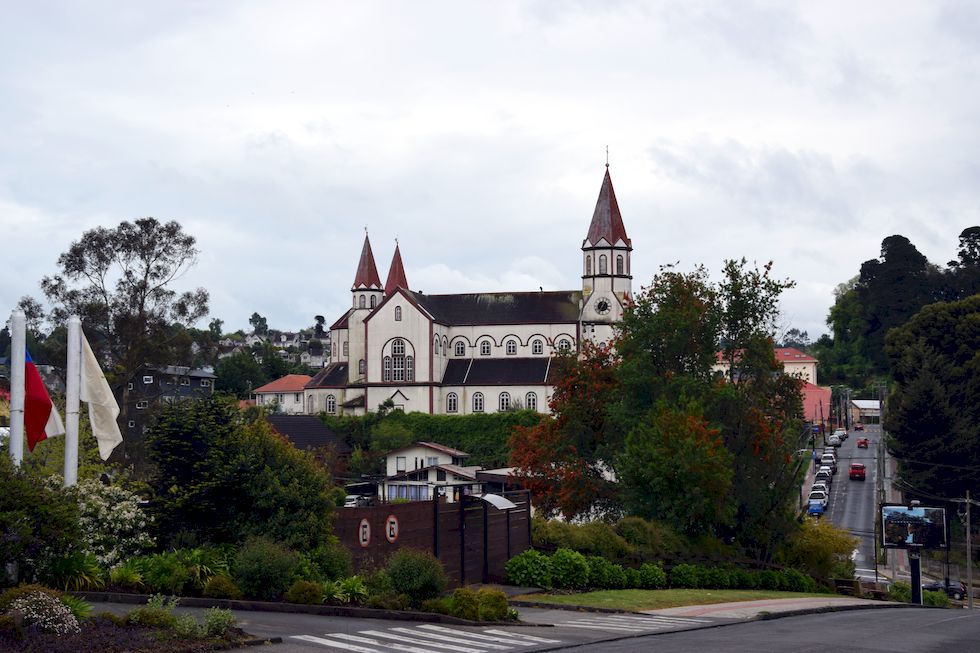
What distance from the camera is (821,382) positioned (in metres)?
139

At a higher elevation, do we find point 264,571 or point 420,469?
point 420,469

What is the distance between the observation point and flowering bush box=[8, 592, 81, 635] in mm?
14539

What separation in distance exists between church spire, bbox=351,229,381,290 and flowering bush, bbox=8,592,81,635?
8585 centimetres

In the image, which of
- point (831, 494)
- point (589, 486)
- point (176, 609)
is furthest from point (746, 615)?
point (831, 494)

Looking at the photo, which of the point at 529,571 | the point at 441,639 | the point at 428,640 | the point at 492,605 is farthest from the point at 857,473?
the point at 428,640

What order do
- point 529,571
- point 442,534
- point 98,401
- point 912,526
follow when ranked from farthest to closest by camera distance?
1. point 912,526
2. point 529,571
3. point 442,534
4. point 98,401

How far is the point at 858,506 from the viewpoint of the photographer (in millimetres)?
75625

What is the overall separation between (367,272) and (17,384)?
81.8 meters

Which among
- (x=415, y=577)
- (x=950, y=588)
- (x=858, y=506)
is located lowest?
(x=950, y=588)

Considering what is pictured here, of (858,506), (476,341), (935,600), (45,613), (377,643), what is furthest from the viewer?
(476,341)

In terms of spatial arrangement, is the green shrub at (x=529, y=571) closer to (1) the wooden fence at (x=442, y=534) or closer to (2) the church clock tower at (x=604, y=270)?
(1) the wooden fence at (x=442, y=534)

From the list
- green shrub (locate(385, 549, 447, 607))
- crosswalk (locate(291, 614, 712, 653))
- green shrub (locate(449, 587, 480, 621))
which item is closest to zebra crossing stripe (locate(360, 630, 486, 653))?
crosswalk (locate(291, 614, 712, 653))

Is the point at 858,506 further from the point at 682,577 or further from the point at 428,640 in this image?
the point at 428,640

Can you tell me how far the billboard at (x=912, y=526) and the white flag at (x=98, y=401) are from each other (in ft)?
117
